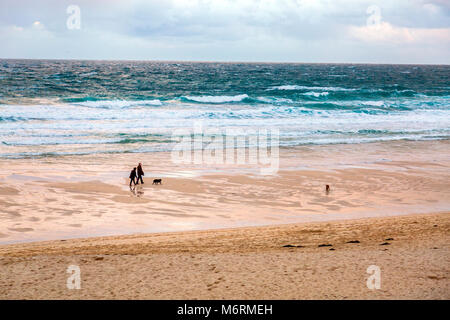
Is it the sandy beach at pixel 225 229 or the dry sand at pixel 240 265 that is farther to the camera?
the sandy beach at pixel 225 229

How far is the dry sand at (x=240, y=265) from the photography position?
6895 millimetres

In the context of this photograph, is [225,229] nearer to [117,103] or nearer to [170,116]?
[170,116]

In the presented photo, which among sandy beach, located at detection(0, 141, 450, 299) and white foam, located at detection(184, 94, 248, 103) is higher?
white foam, located at detection(184, 94, 248, 103)

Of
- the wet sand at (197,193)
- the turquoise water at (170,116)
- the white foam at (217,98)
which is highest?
the white foam at (217,98)

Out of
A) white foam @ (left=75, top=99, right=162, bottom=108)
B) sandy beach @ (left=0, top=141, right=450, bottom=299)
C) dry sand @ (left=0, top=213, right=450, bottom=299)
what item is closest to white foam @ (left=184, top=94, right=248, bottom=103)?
white foam @ (left=75, top=99, right=162, bottom=108)

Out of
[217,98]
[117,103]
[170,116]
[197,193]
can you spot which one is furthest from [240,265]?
[217,98]

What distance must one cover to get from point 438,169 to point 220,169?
30.8ft

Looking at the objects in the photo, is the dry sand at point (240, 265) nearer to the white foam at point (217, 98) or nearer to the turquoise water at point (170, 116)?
the turquoise water at point (170, 116)

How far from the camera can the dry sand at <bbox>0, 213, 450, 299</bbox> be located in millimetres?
6895

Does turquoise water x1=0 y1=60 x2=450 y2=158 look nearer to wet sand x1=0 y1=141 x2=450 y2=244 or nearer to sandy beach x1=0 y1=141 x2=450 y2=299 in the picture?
wet sand x1=0 y1=141 x2=450 y2=244

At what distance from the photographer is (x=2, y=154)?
21094mm

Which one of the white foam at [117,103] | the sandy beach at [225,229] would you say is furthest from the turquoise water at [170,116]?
the sandy beach at [225,229]

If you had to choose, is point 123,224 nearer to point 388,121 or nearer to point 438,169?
point 438,169
